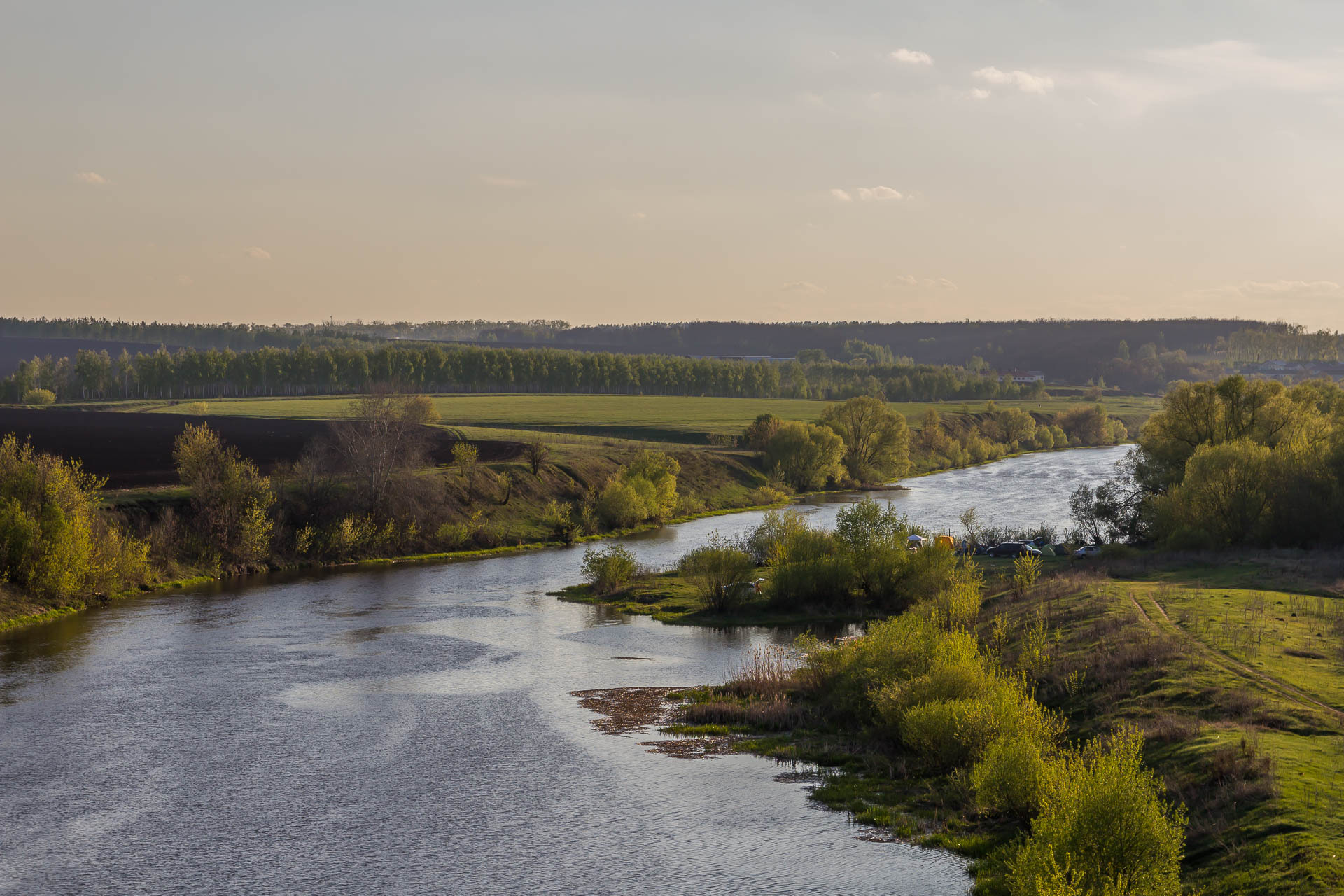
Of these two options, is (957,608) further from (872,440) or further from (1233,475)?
(872,440)

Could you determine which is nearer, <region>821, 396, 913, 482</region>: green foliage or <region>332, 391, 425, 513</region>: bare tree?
<region>332, 391, 425, 513</region>: bare tree

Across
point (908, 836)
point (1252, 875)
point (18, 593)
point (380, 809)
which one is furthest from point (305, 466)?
point (1252, 875)

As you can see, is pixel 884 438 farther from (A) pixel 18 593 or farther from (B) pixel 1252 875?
(B) pixel 1252 875

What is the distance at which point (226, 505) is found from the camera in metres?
77.6

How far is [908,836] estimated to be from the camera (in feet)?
95.7

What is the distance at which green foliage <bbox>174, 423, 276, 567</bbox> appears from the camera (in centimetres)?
7606

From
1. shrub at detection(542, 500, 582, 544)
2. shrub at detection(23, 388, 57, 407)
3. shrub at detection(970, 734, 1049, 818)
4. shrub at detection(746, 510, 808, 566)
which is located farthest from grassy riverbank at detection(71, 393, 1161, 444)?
shrub at detection(970, 734, 1049, 818)

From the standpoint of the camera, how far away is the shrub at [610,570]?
69.8 m

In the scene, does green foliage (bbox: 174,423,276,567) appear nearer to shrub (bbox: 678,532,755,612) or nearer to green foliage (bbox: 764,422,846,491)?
shrub (bbox: 678,532,755,612)

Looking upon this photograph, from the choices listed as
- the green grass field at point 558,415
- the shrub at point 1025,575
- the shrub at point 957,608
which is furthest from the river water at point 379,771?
the green grass field at point 558,415

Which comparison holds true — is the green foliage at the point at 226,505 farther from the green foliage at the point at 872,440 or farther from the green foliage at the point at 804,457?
the green foliage at the point at 872,440

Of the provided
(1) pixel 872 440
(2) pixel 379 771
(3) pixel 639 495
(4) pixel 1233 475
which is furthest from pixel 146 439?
(4) pixel 1233 475

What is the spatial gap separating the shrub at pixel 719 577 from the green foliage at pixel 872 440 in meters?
82.7

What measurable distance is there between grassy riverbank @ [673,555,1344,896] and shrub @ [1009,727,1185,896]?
2.59 m
